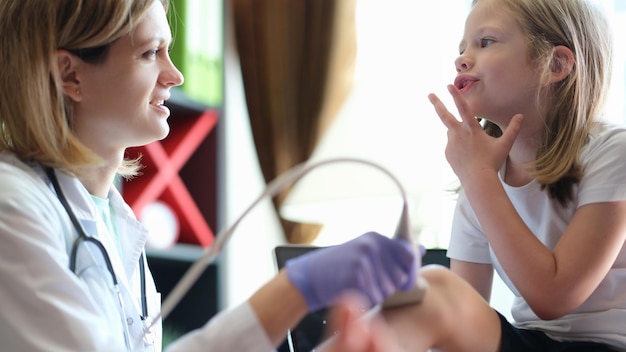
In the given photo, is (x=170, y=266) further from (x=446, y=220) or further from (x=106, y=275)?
(x=106, y=275)

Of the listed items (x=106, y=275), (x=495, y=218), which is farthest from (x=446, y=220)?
(x=106, y=275)

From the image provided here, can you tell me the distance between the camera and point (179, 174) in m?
2.65

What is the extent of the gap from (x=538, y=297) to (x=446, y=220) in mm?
1139

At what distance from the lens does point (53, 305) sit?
92 cm

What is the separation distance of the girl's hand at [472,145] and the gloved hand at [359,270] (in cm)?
44

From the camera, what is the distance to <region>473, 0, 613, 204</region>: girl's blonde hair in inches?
52.1

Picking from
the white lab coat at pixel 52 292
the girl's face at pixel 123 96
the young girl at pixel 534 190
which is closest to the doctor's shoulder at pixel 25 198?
the white lab coat at pixel 52 292

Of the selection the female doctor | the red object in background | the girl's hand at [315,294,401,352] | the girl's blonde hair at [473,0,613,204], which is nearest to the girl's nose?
the girl's blonde hair at [473,0,613,204]

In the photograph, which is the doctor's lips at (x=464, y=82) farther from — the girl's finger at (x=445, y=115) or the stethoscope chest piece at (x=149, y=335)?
the stethoscope chest piece at (x=149, y=335)

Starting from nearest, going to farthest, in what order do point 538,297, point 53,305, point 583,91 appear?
point 53,305 → point 538,297 → point 583,91

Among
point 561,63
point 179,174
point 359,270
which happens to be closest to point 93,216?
point 359,270

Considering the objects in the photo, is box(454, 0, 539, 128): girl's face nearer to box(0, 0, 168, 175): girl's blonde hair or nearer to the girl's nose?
the girl's nose

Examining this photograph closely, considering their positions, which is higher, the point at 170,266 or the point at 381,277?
the point at 381,277

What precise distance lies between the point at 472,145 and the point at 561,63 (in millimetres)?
258
